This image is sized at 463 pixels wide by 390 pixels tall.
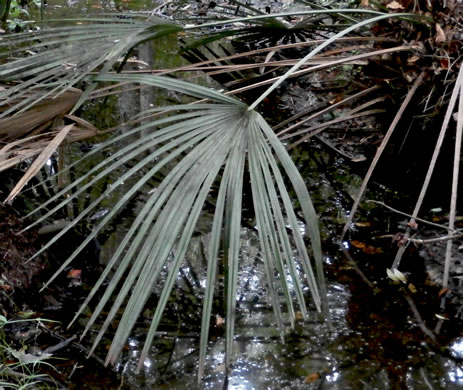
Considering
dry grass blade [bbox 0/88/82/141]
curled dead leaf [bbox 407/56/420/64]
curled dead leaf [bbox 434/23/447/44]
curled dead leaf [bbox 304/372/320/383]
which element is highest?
curled dead leaf [bbox 434/23/447/44]

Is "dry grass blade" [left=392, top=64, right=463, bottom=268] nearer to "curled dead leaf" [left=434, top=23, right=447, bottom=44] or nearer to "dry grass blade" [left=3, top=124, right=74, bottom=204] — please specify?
"curled dead leaf" [left=434, top=23, right=447, bottom=44]

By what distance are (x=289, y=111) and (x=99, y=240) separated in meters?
1.80

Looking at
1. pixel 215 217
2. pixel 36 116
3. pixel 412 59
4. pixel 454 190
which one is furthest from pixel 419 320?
pixel 36 116

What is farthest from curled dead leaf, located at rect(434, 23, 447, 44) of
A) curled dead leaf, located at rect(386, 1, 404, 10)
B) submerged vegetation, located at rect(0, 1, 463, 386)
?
curled dead leaf, located at rect(386, 1, 404, 10)

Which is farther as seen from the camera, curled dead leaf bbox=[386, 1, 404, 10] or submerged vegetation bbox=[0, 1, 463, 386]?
curled dead leaf bbox=[386, 1, 404, 10]

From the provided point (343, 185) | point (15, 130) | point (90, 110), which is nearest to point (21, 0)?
point (90, 110)

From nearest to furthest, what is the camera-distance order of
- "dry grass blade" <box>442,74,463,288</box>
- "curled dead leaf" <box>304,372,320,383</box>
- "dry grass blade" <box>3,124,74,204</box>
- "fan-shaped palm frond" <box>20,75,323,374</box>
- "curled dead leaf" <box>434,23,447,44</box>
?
"fan-shaped palm frond" <box>20,75,323,374</box>
"curled dead leaf" <box>304,372,320,383</box>
"dry grass blade" <box>3,124,74,204</box>
"dry grass blade" <box>442,74,463,288</box>
"curled dead leaf" <box>434,23,447,44</box>

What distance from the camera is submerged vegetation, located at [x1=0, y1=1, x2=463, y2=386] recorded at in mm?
1590

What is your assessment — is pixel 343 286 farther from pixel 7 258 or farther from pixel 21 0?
pixel 21 0

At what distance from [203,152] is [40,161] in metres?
0.65

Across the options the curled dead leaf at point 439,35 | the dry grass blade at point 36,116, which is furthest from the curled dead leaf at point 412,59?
the dry grass blade at point 36,116

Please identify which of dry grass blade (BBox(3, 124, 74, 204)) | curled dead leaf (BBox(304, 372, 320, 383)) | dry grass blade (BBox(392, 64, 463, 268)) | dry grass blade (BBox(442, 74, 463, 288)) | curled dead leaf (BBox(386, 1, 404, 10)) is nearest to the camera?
curled dead leaf (BBox(304, 372, 320, 383))

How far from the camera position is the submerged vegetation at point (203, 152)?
5.22ft

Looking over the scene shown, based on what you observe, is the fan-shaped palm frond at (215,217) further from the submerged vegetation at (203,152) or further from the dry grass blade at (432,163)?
the dry grass blade at (432,163)
